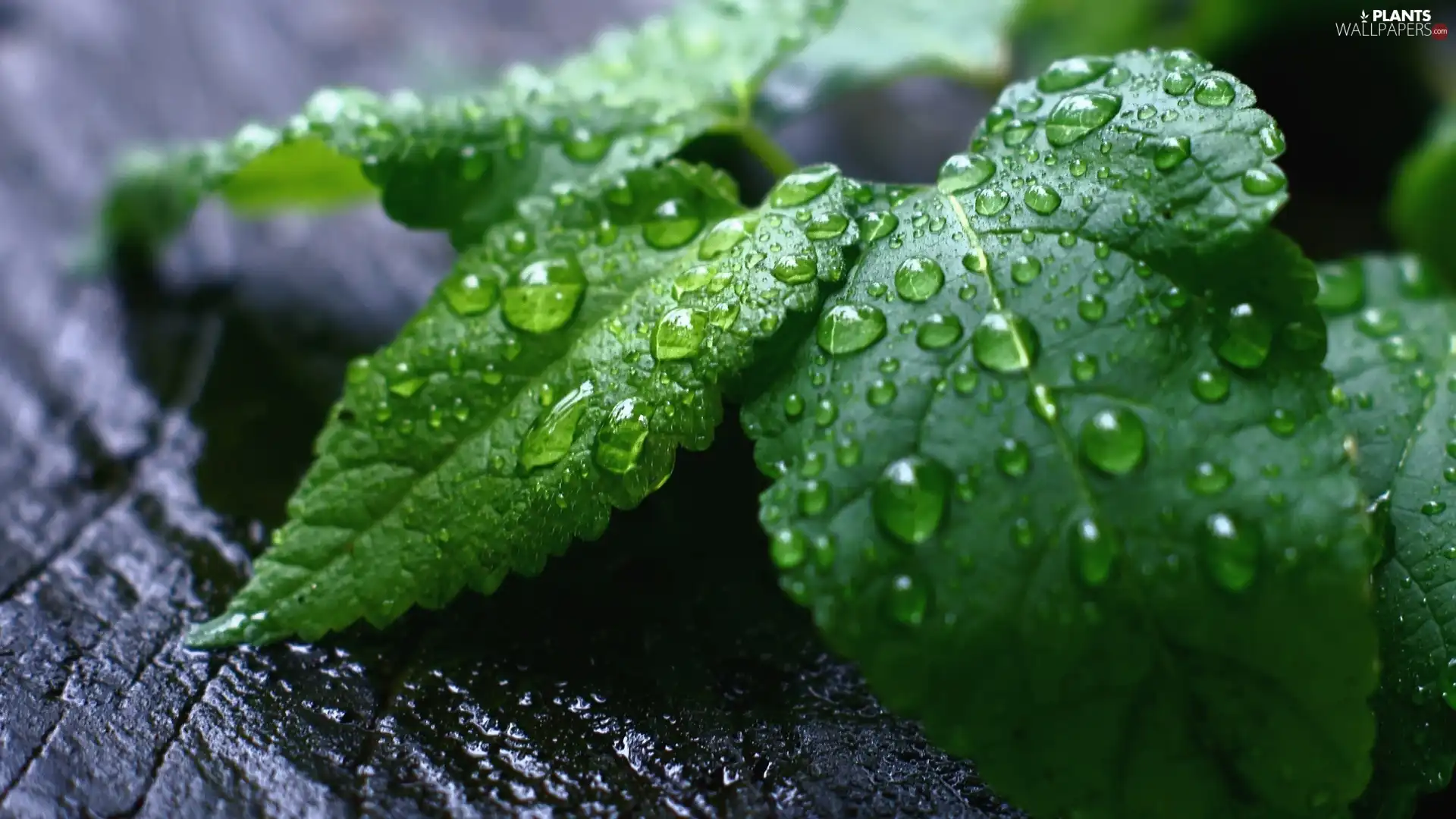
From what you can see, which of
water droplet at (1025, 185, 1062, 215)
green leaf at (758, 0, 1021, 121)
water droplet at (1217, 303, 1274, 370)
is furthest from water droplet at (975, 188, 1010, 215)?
green leaf at (758, 0, 1021, 121)

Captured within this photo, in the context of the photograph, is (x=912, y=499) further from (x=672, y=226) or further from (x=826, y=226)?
(x=672, y=226)

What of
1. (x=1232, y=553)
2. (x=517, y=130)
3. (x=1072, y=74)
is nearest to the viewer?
(x=1232, y=553)

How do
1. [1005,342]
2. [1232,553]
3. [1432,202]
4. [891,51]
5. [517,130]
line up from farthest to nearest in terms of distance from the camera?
[891,51] < [1432,202] < [517,130] < [1005,342] < [1232,553]

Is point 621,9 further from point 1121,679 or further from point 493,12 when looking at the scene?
point 1121,679

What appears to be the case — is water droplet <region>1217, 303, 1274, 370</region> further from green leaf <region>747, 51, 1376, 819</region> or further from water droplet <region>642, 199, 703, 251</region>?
water droplet <region>642, 199, 703, 251</region>

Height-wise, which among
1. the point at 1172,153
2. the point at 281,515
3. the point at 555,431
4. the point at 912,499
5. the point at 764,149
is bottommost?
the point at 281,515

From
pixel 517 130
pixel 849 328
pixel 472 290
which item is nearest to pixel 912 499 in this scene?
pixel 849 328
